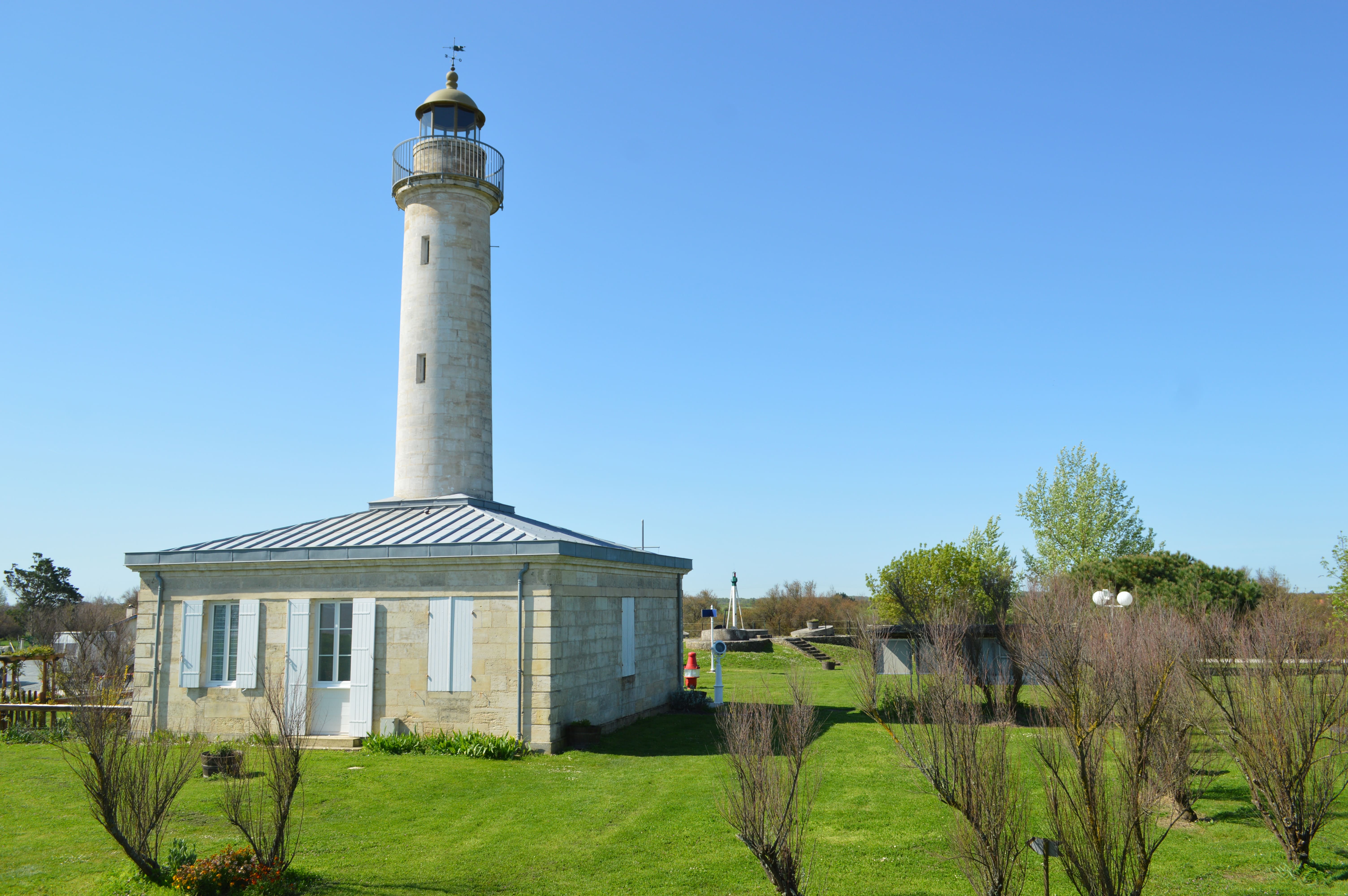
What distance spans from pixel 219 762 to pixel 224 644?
4189 mm

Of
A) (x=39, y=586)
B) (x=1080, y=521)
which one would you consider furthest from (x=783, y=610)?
(x=39, y=586)

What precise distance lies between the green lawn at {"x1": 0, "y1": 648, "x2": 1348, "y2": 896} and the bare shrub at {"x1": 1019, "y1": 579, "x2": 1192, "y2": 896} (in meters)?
1.33

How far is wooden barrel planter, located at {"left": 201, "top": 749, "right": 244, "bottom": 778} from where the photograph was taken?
1229 cm

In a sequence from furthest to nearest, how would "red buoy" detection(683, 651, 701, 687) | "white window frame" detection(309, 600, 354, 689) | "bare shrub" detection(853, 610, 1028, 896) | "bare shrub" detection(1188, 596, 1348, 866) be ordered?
"red buoy" detection(683, 651, 701, 687) → "white window frame" detection(309, 600, 354, 689) → "bare shrub" detection(1188, 596, 1348, 866) → "bare shrub" detection(853, 610, 1028, 896)

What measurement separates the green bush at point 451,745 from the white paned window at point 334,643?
142 cm

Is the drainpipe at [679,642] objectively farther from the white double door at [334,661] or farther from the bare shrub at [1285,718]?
the bare shrub at [1285,718]

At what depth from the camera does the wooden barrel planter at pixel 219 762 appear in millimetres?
12289

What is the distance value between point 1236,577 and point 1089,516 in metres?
16.0

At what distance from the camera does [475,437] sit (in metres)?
19.9

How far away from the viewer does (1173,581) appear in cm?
3484

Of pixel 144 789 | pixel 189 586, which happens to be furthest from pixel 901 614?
pixel 144 789

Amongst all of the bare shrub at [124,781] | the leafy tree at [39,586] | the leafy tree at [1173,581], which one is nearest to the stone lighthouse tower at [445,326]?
the bare shrub at [124,781]

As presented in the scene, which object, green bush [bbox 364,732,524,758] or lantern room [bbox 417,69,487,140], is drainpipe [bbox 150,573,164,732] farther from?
lantern room [bbox 417,69,487,140]

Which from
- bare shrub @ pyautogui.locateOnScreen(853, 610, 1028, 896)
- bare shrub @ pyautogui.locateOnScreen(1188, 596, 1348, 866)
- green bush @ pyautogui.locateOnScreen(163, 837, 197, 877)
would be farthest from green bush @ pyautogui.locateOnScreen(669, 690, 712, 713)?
green bush @ pyautogui.locateOnScreen(163, 837, 197, 877)
